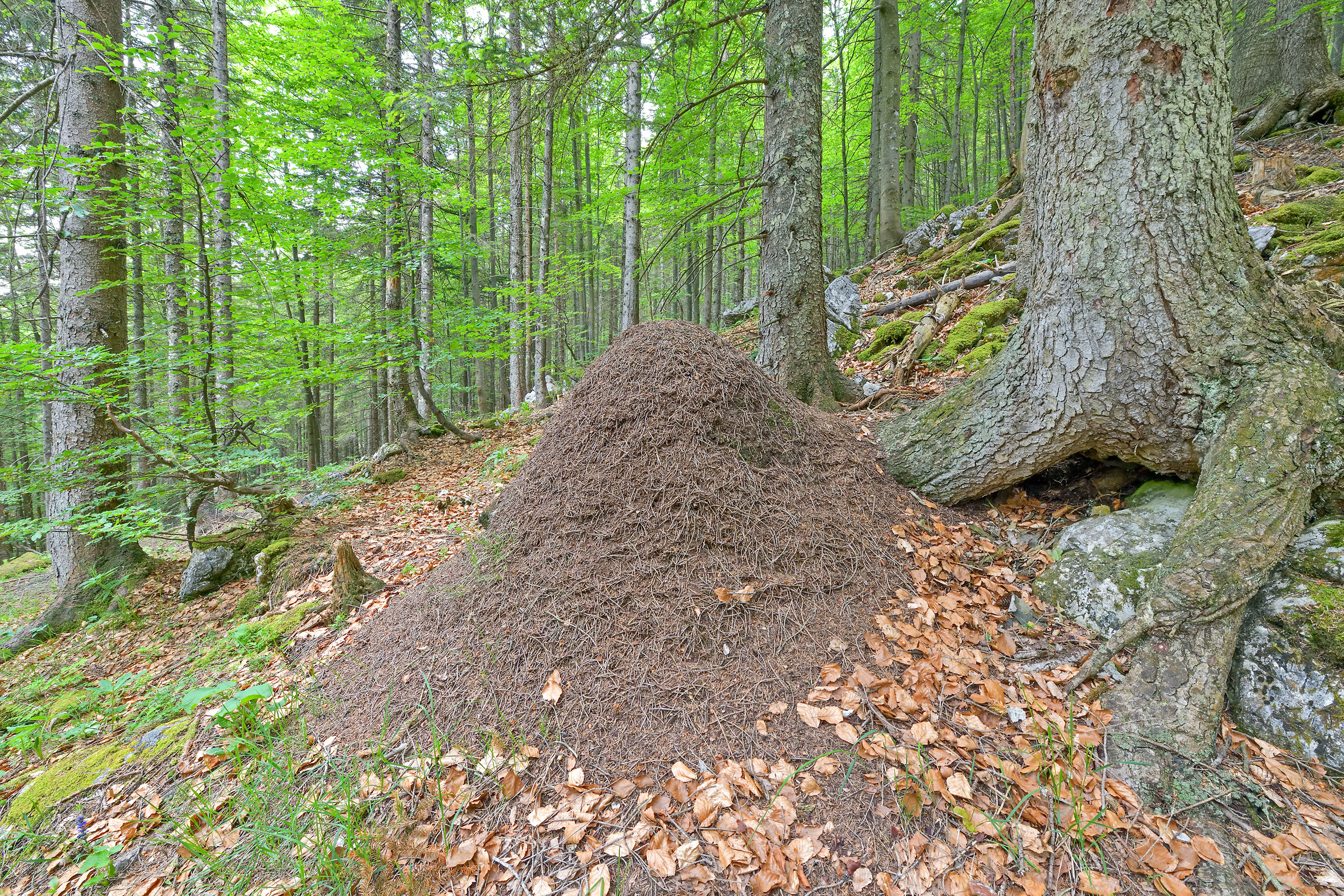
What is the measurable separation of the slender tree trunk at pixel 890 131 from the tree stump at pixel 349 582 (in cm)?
1204

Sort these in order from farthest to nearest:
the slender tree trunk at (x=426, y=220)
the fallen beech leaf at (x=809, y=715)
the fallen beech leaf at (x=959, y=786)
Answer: the slender tree trunk at (x=426, y=220)
the fallen beech leaf at (x=809, y=715)
the fallen beech leaf at (x=959, y=786)

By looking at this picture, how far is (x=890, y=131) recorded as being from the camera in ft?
36.0

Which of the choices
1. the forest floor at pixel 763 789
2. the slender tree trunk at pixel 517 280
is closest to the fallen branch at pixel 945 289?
the forest floor at pixel 763 789

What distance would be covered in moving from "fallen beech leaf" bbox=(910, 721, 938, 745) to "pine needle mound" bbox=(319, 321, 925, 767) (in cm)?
44

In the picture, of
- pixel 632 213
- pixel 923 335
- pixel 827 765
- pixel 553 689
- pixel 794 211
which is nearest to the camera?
pixel 827 765

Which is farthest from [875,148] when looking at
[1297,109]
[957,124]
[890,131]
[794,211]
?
[794,211]

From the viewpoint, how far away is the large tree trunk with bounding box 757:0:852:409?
4480 millimetres

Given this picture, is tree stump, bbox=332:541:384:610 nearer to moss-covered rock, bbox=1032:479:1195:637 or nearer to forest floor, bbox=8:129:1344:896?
forest floor, bbox=8:129:1344:896

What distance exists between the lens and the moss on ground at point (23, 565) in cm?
1002

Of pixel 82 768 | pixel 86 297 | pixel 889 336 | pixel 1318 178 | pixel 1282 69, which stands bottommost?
pixel 82 768

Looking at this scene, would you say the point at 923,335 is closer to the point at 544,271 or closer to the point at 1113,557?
the point at 1113,557

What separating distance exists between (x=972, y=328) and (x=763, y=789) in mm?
5598

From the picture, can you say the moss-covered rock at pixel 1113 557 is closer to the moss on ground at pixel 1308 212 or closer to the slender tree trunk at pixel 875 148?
the moss on ground at pixel 1308 212

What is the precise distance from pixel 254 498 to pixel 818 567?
20.2 feet
